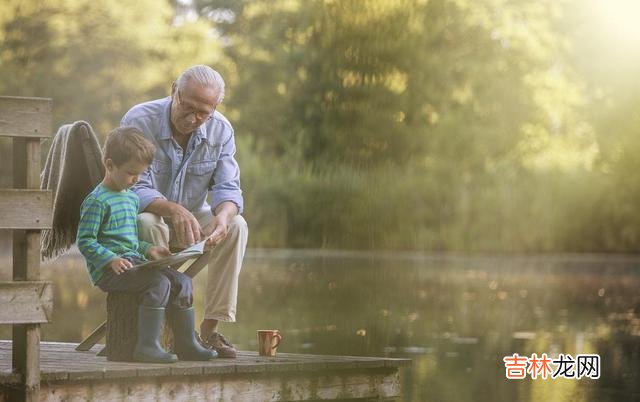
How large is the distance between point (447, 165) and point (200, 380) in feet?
73.3

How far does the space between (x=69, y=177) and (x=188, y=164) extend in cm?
44

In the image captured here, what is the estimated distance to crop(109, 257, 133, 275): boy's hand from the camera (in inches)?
197

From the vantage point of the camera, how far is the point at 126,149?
501cm

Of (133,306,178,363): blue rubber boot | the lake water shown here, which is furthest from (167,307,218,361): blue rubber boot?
the lake water

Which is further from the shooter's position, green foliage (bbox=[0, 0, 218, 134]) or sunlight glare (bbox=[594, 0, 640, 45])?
sunlight glare (bbox=[594, 0, 640, 45])

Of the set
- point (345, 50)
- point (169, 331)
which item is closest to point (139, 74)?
point (345, 50)

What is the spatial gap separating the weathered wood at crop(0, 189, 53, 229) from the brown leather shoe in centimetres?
99

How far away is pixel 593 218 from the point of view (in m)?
24.7

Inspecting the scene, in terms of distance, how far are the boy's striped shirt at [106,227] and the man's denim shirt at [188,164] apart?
0.62 ft

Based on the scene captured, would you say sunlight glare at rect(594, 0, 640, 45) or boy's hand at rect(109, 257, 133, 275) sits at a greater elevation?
sunlight glare at rect(594, 0, 640, 45)

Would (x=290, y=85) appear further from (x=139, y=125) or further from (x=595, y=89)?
(x=139, y=125)

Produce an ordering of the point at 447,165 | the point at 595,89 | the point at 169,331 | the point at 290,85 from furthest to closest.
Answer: the point at 595,89 → the point at 290,85 → the point at 447,165 → the point at 169,331

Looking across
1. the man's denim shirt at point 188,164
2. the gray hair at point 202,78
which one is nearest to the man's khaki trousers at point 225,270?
the man's denim shirt at point 188,164

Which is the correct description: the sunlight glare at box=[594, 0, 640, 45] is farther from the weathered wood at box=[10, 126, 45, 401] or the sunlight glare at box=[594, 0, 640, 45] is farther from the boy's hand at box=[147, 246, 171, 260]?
the weathered wood at box=[10, 126, 45, 401]
